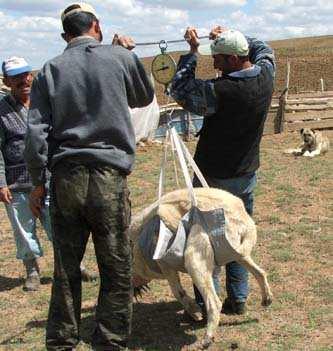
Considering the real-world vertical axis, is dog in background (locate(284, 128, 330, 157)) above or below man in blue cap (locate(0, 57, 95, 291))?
below

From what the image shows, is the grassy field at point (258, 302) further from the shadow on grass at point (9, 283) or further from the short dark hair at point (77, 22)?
the short dark hair at point (77, 22)

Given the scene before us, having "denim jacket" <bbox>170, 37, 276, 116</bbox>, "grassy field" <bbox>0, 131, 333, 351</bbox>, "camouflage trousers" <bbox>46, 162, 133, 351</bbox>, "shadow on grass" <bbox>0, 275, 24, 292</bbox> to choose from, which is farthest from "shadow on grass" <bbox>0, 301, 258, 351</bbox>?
"denim jacket" <bbox>170, 37, 276, 116</bbox>

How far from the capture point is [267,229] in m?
7.11

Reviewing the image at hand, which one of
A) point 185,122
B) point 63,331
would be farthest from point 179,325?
point 185,122

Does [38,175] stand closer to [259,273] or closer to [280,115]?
[259,273]

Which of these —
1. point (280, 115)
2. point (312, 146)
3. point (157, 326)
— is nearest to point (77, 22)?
point (157, 326)

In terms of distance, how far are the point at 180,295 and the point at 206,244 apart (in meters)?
0.64

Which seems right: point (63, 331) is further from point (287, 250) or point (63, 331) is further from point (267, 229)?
point (267, 229)

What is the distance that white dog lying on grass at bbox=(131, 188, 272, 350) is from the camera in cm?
389

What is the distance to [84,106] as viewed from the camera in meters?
3.33

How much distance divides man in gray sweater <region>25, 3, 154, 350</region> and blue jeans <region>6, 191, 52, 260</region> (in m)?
1.93

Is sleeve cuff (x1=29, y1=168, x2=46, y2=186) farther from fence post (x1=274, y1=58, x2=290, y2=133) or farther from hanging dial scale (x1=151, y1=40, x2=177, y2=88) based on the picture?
fence post (x1=274, y1=58, x2=290, y2=133)

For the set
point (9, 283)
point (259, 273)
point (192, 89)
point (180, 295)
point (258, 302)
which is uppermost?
point (192, 89)

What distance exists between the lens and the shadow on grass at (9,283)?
18.9ft
